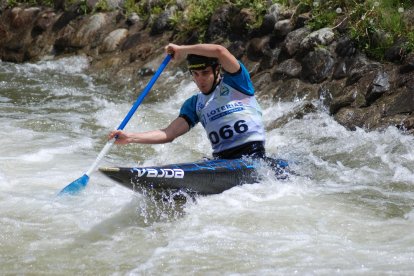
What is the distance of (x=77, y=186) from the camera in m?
5.00

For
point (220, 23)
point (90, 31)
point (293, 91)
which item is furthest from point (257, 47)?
point (90, 31)

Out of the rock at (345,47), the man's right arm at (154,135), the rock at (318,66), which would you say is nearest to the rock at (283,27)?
the rock at (318,66)

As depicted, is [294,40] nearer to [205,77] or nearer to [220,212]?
[205,77]

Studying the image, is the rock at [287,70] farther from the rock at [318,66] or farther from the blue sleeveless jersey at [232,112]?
the blue sleeveless jersey at [232,112]

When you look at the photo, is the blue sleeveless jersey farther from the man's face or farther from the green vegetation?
the green vegetation

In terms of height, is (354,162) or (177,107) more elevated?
(354,162)

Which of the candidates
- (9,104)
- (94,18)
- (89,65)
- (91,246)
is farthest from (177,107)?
(91,246)

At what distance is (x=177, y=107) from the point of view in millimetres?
9406

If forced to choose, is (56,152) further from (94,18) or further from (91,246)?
(94,18)

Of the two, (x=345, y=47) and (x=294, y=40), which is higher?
(x=345, y=47)

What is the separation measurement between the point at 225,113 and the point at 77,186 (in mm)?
1321

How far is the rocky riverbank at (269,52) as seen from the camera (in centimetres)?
728

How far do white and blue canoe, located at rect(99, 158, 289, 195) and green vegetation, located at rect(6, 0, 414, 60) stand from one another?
116 inches

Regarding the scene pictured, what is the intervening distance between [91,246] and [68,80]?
7494mm
